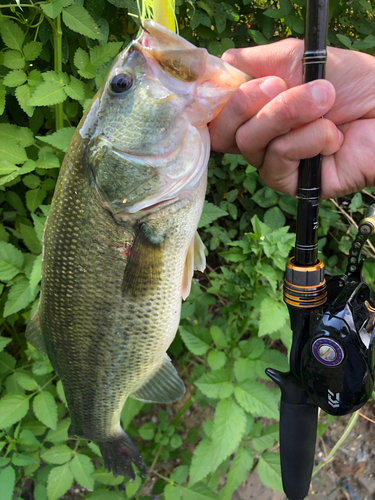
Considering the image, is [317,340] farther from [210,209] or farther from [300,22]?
[300,22]

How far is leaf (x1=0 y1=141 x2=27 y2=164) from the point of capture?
1.53m

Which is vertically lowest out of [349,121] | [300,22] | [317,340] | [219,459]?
[219,459]

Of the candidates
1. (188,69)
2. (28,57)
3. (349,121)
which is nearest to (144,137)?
(188,69)

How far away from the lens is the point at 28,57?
5.15ft

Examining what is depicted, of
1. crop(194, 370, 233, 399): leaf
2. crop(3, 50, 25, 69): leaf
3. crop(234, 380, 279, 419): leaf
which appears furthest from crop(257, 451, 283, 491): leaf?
crop(3, 50, 25, 69): leaf

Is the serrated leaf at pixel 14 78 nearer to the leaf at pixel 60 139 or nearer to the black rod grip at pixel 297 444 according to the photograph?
the leaf at pixel 60 139

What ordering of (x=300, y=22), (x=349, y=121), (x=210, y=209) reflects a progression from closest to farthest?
(x=349, y=121) → (x=210, y=209) → (x=300, y=22)

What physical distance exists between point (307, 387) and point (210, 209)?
2.70 ft

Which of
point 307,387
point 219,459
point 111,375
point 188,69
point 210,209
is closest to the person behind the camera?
point 188,69

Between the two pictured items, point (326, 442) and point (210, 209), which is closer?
point (210, 209)

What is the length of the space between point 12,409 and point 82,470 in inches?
16.2

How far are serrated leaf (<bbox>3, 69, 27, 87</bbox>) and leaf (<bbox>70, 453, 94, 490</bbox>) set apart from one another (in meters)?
1.63

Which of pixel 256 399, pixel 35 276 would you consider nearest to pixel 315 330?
pixel 256 399

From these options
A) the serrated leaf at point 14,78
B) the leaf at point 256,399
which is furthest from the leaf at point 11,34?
the leaf at point 256,399
